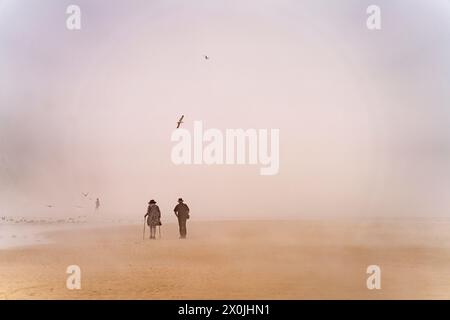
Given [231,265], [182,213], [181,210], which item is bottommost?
[231,265]

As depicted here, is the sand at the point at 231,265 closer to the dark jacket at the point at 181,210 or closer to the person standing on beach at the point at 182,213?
the person standing on beach at the point at 182,213

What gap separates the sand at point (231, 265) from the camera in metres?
12.5

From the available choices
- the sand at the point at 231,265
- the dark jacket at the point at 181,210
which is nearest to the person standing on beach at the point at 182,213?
the dark jacket at the point at 181,210

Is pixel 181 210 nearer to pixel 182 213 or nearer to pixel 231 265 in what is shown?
pixel 182 213

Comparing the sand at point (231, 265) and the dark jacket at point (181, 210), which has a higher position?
the dark jacket at point (181, 210)

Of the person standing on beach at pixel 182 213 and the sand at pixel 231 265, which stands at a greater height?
the person standing on beach at pixel 182 213

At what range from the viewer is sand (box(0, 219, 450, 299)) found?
12508 mm

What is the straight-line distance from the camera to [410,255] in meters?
16.9

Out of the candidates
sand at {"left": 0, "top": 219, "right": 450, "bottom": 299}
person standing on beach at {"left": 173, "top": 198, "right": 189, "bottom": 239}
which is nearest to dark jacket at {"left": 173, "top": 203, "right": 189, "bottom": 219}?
person standing on beach at {"left": 173, "top": 198, "right": 189, "bottom": 239}

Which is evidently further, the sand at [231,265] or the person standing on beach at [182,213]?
the person standing on beach at [182,213]

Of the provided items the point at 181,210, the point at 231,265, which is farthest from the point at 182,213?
the point at 231,265

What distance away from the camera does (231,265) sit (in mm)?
15195

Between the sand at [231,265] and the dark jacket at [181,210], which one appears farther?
the dark jacket at [181,210]

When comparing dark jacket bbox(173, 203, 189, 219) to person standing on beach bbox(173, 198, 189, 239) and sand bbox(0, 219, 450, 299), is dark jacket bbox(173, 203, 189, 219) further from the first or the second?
sand bbox(0, 219, 450, 299)
